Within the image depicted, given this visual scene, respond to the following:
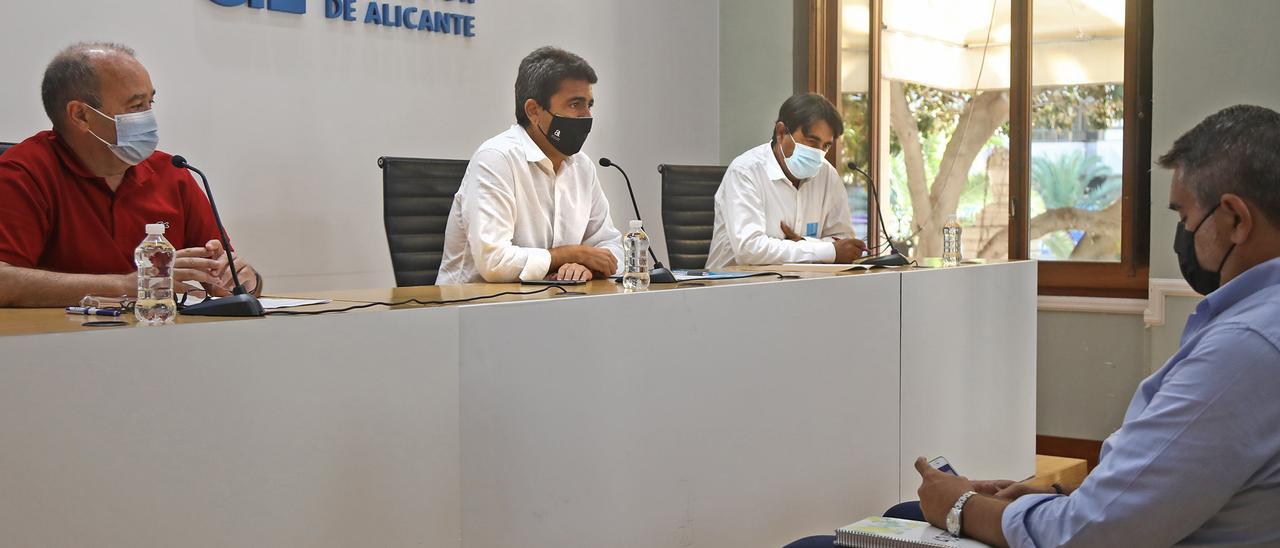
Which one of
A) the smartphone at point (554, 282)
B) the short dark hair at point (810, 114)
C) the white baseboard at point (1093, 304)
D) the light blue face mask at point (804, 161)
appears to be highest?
the short dark hair at point (810, 114)

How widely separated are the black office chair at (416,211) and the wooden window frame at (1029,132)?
219 cm

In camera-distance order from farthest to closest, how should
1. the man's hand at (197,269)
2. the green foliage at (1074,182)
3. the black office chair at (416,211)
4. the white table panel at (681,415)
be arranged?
the green foliage at (1074,182) → the black office chair at (416,211) → the man's hand at (197,269) → the white table panel at (681,415)

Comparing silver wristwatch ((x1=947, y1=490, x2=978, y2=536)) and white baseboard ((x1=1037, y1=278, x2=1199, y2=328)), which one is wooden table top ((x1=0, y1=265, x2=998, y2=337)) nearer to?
silver wristwatch ((x1=947, y1=490, x2=978, y2=536))

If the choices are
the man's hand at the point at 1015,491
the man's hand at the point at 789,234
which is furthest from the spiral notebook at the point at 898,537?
the man's hand at the point at 789,234

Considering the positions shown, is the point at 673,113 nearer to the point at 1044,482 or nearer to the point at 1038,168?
the point at 1038,168

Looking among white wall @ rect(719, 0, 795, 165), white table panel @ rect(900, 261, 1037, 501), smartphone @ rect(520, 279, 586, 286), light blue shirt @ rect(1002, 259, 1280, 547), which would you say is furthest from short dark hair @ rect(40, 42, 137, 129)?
white wall @ rect(719, 0, 795, 165)

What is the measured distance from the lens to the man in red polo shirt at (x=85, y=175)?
2098 millimetres

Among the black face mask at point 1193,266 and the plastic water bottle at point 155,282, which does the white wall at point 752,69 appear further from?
the plastic water bottle at point 155,282

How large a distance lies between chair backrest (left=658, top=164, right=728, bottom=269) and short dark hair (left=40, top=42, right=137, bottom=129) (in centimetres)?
201

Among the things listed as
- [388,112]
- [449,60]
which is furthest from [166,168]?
[449,60]

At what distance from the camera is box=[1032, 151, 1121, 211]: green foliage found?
13.8 feet

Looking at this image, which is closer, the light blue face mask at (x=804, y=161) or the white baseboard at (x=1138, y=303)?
the light blue face mask at (x=804, y=161)

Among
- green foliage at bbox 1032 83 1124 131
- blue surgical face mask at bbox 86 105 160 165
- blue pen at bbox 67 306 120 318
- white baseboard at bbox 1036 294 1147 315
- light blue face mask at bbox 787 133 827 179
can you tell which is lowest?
white baseboard at bbox 1036 294 1147 315

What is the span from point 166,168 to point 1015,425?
2.29m
